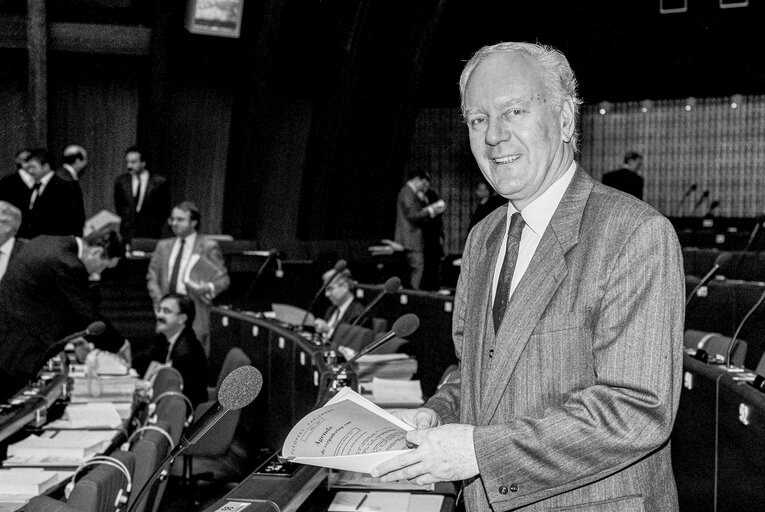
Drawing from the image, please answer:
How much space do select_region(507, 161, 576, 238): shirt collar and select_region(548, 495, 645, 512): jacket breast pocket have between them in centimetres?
42

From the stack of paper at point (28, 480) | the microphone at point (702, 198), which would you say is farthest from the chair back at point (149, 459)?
the microphone at point (702, 198)

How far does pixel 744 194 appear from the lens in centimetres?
1423

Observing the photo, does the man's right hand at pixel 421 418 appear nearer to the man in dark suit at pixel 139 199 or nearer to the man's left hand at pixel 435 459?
the man's left hand at pixel 435 459

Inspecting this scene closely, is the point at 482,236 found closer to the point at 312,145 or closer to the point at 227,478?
the point at 227,478

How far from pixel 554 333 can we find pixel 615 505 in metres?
0.27

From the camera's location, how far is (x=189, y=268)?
7742mm

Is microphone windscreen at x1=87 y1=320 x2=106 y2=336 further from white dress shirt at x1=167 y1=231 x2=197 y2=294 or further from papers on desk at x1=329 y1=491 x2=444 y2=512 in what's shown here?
white dress shirt at x1=167 y1=231 x2=197 y2=294

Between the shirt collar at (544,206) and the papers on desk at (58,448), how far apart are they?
209 cm

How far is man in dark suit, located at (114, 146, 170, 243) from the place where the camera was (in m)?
9.12

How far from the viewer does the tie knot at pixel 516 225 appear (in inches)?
64.0

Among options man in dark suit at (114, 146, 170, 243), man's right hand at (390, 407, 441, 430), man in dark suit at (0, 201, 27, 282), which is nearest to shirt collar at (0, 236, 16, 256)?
man in dark suit at (0, 201, 27, 282)

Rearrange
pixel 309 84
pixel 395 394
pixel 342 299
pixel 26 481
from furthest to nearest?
1. pixel 309 84
2. pixel 342 299
3. pixel 395 394
4. pixel 26 481

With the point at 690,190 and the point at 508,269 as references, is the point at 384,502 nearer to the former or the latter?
the point at 508,269

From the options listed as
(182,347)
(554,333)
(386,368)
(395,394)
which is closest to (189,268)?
(182,347)
